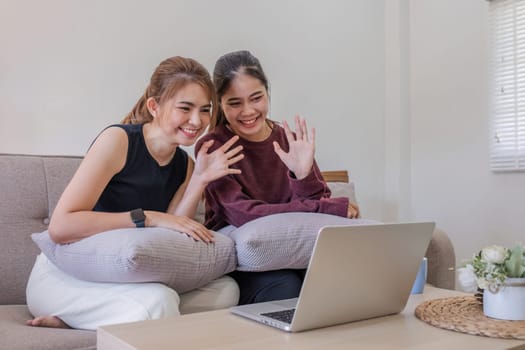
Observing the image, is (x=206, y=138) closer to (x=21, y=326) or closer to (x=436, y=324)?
(x=21, y=326)

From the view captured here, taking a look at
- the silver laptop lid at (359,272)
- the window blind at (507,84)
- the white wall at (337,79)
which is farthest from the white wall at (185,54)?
the silver laptop lid at (359,272)

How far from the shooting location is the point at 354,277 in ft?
2.90

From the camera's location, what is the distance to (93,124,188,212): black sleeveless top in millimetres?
1333

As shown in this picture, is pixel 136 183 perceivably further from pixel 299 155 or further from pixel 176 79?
pixel 299 155

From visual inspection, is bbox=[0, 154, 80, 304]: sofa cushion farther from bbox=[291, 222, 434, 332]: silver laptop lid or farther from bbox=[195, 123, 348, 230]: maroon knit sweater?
bbox=[291, 222, 434, 332]: silver laptop lid

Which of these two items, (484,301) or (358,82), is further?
(358,82)

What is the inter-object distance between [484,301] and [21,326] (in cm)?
94

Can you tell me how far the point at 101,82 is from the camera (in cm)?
200

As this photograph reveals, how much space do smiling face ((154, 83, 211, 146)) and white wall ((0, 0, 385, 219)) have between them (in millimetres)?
717

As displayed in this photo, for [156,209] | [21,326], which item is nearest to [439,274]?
[156,209]

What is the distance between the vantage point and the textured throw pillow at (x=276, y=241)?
1147mm

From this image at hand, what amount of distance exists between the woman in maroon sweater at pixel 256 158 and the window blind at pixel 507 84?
1512 millimetres

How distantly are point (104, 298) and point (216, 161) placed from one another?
1.49 feet

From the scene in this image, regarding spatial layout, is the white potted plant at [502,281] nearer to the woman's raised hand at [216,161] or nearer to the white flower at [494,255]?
the white flower at [494,255]
